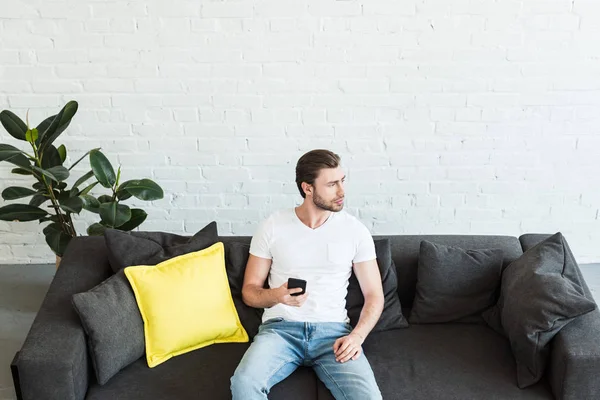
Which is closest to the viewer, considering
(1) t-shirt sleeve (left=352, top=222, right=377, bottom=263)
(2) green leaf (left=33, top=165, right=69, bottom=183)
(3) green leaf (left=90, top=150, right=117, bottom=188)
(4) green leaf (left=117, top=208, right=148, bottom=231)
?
(1) t-shirt sleeve (left=352, top=222, right=377, bottom=263)

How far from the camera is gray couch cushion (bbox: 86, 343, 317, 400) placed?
2.99 m

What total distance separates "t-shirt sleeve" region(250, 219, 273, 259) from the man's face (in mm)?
254

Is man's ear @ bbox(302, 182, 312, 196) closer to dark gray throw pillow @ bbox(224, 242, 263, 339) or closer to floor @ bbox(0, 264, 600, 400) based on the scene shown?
dark gray throw pillow @ bbox(224, 242, 263, 339)

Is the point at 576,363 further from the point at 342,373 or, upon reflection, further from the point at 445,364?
the point at 342,373

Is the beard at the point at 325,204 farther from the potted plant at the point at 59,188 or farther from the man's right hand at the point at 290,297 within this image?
the potted plant at the point at 59,188

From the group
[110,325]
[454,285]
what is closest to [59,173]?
[110,325]

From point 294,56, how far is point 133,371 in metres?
1.79

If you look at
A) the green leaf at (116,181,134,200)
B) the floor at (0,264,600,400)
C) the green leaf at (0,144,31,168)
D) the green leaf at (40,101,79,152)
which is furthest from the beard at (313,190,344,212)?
the floor at (0,264,600,400)

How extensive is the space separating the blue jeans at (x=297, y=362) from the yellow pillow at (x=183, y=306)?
7.1 inches

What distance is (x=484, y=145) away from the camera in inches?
168

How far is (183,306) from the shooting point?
126 inches

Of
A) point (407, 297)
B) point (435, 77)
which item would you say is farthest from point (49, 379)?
point (435, 77)

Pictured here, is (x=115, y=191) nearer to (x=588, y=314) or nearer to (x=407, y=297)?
(x=407, y=297)

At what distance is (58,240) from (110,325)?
3.23ft
